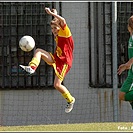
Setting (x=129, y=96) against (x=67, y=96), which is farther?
(x=67, y=96)

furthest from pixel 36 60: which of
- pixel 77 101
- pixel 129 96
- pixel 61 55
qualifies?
pixel 77 101

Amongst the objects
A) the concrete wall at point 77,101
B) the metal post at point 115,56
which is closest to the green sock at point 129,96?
the metal post at point 115,56

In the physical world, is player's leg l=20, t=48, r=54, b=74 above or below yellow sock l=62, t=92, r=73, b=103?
above

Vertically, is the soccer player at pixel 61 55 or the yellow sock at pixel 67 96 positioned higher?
the soccer player at pixel 61 55

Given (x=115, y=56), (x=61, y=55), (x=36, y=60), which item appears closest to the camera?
(x=36, y=60)

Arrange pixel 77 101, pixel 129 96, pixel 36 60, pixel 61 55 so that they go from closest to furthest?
pixel 129 96 → pixel 36 60 → pixel 61 55 → pixel 77 101

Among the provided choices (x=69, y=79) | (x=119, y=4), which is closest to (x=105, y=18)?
(x=119, y=4)

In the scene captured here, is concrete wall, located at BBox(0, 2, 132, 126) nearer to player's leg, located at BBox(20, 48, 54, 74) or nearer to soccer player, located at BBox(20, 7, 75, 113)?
soccer player, located at BBox(20, 7, 75, 113)

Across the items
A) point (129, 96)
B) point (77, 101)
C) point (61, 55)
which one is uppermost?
point (61, 55)

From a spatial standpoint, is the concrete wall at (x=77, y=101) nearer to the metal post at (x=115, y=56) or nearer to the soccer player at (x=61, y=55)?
the metal post at (x=115, y=56)

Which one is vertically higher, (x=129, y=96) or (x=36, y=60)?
(x=36, y=60)

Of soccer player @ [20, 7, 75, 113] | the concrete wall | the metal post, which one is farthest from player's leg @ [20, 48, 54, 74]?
the concrete wall

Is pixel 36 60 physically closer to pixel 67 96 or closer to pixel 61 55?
pixel 61 55

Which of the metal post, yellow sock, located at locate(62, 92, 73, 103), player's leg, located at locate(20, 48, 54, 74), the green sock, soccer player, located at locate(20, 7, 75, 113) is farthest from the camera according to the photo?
the metal post
